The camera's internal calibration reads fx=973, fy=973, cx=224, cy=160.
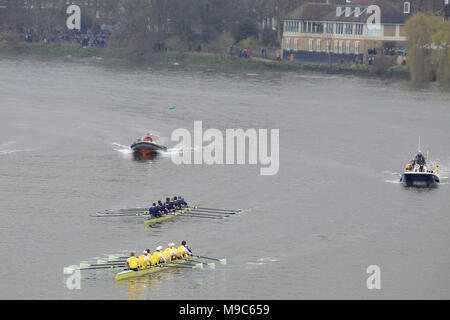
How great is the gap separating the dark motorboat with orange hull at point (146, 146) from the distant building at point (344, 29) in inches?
2145

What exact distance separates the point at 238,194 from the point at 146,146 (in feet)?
40.0

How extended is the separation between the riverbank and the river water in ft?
46.6

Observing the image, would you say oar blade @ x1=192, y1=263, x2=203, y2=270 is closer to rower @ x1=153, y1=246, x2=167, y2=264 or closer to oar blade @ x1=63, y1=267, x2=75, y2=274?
rower @ x1=153, y1=246, x2=167, y2=264

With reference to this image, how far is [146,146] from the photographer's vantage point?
64.5 metres

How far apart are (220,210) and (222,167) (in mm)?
11176

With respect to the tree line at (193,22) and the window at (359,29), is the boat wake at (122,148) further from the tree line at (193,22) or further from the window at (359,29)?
the tree line at (193,22)

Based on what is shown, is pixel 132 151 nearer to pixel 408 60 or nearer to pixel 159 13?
pixel 408 60

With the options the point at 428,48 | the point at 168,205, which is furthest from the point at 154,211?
the point at 428,48

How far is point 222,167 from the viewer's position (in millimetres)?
61281

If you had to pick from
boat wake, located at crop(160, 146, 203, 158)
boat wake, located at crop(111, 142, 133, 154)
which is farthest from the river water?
boat wake, located at crop(160, 146, 203, 158)

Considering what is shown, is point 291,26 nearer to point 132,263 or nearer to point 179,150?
point 179,150

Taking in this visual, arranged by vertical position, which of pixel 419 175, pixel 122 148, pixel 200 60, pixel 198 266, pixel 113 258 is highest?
pixel 200 60

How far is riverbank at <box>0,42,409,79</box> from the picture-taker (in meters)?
112

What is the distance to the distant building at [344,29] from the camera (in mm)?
115000
